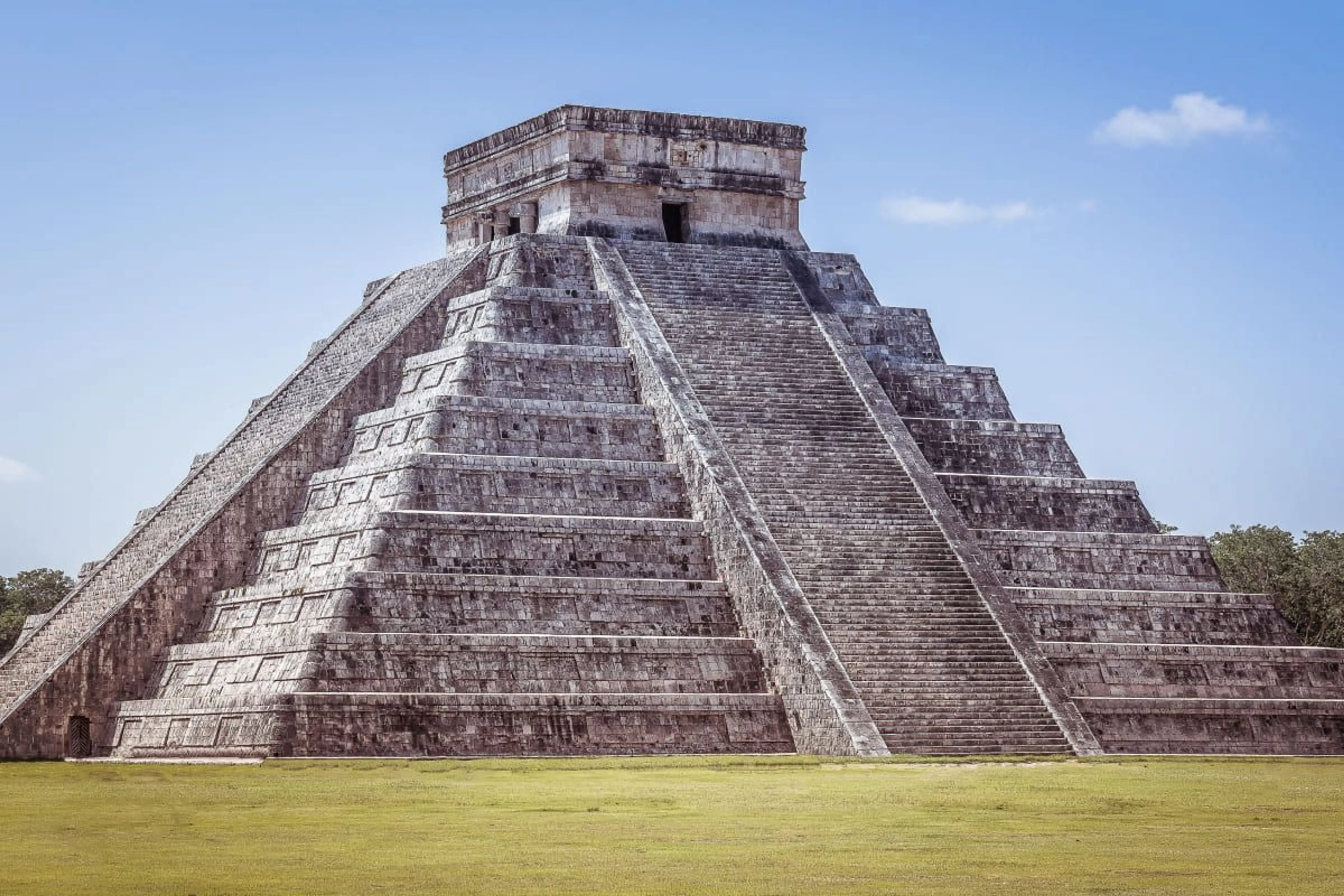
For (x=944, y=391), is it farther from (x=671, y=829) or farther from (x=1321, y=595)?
(x=671, y=829)

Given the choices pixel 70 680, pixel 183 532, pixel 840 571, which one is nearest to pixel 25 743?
pixel 70 680

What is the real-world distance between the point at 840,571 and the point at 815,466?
2683 mm

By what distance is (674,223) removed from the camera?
37.7 metres

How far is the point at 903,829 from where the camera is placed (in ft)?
57.1

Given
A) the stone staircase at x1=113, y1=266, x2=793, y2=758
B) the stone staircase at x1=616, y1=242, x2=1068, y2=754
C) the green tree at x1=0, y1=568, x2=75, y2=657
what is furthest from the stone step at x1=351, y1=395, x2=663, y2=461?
the green tree at x1=0, y1=568, x2=75, y2=657

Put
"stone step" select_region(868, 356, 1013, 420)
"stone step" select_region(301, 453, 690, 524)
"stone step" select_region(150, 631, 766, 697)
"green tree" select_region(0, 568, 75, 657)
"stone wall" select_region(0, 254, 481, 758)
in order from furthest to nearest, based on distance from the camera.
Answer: "green tree" select_region(0, 568, 75, 657) < "stone step" select_region(868, 356, 1013, 420) < "stone step" select_region(301, 453, 690, 524) < "stone wall" select_region(0, 254, 481, 758) < "stone step" select_region(150, 631, 766, 697)

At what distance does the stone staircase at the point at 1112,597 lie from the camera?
29516 millimetres

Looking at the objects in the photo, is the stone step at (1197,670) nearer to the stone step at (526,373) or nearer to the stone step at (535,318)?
the stone step at (526,373)

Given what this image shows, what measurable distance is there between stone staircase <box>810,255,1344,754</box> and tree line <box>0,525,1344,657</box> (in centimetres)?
1325

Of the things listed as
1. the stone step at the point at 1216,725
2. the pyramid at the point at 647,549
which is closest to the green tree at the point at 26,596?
the pyramid at the point at 647,549

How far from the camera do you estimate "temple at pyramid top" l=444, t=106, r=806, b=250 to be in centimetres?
3659

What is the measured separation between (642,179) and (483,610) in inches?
440

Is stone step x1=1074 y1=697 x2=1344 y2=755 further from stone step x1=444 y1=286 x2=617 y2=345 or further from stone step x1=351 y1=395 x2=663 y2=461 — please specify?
stone step x1=444 y1=286 x2=617 y2=345

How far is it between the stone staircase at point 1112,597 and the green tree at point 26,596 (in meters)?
19.2
